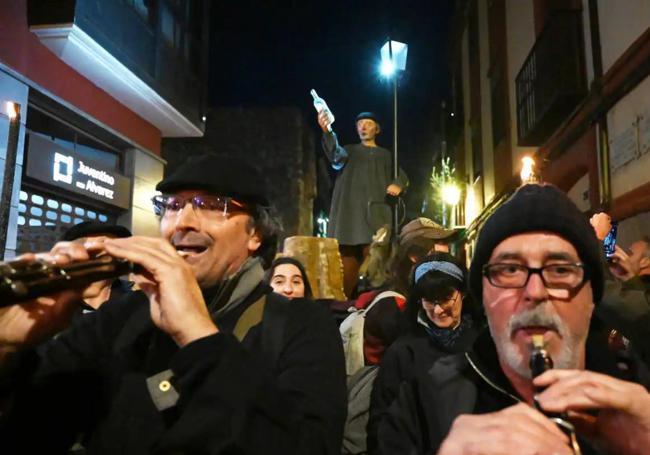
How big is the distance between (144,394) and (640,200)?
6206mm

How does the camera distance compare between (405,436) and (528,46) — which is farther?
(528,46)

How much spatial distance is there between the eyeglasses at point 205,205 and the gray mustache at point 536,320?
45.7 inches

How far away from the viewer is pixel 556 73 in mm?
8922

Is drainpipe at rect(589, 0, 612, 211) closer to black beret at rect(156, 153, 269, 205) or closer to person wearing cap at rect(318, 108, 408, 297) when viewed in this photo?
person wearing cap at rect(318, 108, 408, 297)

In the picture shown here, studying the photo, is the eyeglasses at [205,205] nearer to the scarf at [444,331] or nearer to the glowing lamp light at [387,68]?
the scarf at [444,331]

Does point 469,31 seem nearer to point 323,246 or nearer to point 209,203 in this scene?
point 323,246

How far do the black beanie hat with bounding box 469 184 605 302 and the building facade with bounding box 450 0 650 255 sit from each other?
485cm

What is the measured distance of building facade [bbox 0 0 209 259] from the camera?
8.54 metres

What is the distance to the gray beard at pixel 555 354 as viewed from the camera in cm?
185

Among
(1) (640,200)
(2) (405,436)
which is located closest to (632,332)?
(2) (405,436)

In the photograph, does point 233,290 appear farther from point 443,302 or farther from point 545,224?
point 443,302

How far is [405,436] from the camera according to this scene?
204 centimetres

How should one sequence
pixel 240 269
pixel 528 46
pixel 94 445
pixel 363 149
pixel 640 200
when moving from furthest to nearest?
pixel 528 46
pixel 363 149
pixel 640 200
pixel 240 269
pixel 94 445

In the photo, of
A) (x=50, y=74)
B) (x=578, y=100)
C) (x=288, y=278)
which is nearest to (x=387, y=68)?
(x=578, y=100)
